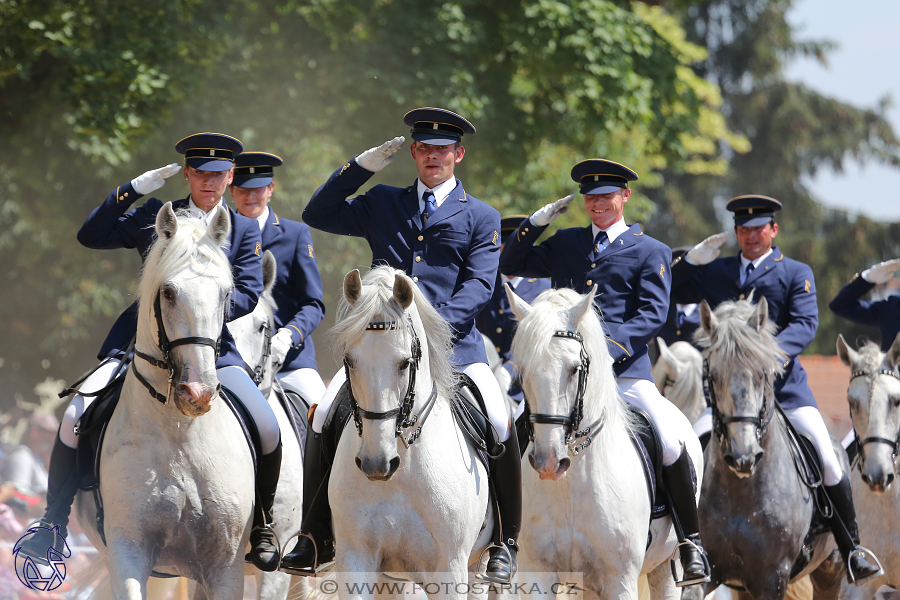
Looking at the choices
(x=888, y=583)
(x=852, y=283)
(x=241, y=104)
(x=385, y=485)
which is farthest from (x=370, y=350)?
(x=241, y=104)

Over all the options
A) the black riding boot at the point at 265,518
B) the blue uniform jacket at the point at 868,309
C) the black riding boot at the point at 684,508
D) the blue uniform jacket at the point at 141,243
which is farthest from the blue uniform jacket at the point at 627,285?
the blue uniform jacket at the point at 868,309

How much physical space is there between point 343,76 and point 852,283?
8153mm

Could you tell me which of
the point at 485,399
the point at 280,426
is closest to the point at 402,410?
the point at 485,399

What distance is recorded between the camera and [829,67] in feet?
106

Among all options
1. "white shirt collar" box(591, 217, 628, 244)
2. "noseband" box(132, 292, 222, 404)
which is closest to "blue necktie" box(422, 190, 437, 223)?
"noseband" box(132, 292, 222, 404)

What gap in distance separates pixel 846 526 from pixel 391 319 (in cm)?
485

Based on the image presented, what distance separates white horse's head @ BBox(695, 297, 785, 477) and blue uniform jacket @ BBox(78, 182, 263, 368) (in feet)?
10.5

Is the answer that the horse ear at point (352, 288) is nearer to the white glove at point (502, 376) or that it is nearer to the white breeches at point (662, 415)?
the white breeches at point (662, 415)

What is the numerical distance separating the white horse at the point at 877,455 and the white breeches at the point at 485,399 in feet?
13.2

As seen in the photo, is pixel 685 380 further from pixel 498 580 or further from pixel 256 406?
pixel 256 406

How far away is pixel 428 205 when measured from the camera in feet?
18.7

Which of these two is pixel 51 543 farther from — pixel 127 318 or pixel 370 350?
pixel 370 350

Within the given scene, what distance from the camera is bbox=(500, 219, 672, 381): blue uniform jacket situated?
6.43 m

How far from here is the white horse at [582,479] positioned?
551 centimetres
